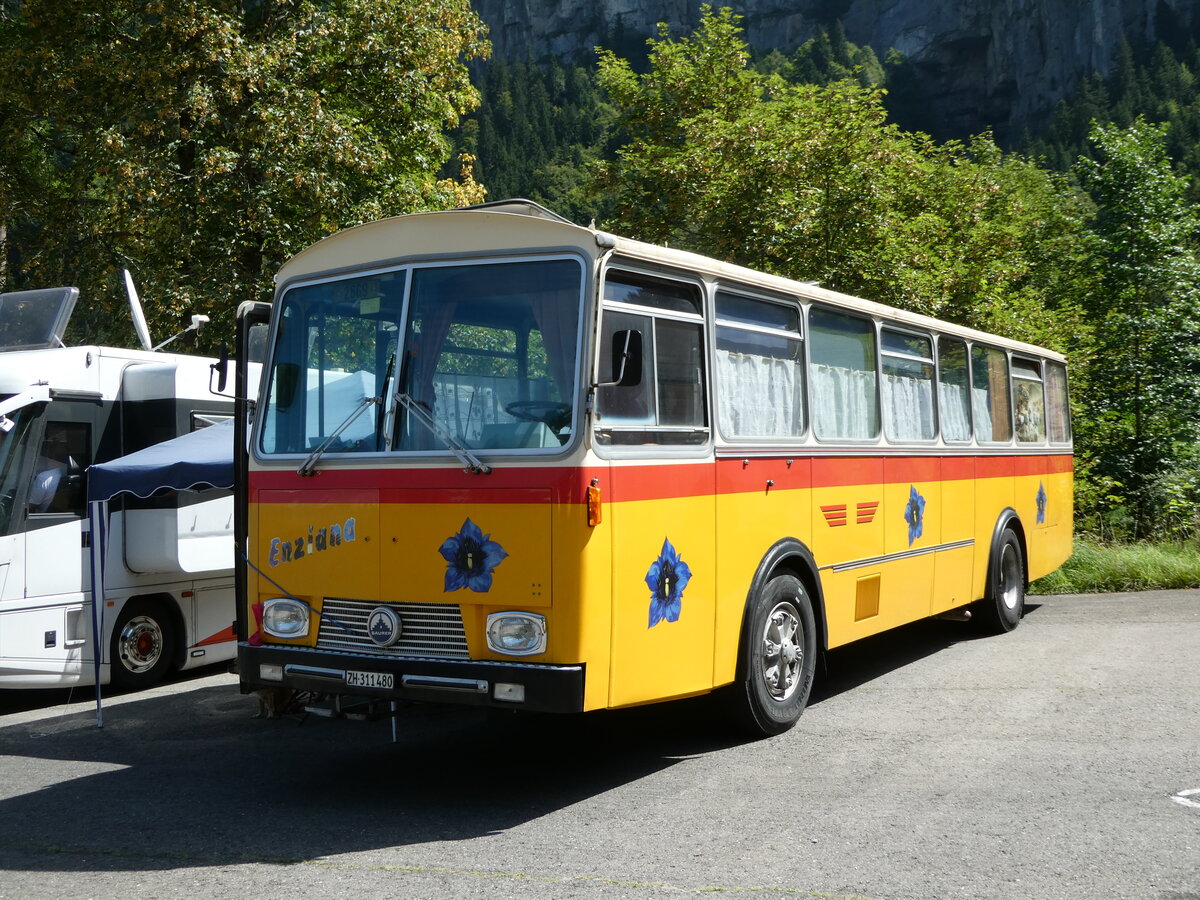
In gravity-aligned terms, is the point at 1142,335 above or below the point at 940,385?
above

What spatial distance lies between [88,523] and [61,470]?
1.55ft

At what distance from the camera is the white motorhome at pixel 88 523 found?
9.10 m

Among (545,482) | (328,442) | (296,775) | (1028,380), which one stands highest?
(1028,380)

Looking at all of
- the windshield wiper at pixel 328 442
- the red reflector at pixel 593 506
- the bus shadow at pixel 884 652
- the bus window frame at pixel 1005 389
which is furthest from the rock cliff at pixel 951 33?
the red reflector at pixel 593 506

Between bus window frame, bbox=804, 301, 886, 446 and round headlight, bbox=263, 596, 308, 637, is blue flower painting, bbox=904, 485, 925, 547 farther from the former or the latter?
round headlight, bbox=263, 596, 308, 637

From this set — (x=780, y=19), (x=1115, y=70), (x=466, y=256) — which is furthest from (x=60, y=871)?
(x=780, y=19)

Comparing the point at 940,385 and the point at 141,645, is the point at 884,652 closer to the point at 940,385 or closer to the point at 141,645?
the point at 940,385

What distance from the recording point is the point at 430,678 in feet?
19.2

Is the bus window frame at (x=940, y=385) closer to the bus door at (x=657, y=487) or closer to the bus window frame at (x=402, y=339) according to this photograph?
the bus door at (x=657, y=487)

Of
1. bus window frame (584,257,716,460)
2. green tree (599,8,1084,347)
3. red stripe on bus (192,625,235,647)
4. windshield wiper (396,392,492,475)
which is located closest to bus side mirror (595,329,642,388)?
bus window frame (584,257,716,460)

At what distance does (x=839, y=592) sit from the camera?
26.8ft

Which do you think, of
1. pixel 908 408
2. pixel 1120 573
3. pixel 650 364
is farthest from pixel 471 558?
pixel 1120 573

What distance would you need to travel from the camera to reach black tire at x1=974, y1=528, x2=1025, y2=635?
37.2 ft

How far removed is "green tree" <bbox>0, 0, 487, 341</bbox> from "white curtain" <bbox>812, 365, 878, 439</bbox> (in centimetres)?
1117
